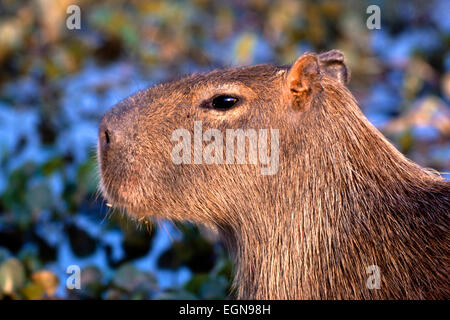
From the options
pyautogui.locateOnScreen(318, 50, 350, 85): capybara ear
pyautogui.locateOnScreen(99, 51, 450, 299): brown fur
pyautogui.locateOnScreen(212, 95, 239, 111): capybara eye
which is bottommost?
pyautogui.locateOnScreen(99, 51, 450, 299): brown fur

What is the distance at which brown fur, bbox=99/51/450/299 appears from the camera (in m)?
2.53

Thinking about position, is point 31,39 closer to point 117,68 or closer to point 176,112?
point 117,68

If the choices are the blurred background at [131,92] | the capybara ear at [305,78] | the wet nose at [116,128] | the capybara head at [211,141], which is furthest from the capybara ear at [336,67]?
the wet nose at [116,128]

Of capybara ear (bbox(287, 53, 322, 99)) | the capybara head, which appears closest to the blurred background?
the capybara head

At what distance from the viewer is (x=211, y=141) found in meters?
2.70

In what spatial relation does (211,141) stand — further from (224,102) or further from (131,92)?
(131,92)

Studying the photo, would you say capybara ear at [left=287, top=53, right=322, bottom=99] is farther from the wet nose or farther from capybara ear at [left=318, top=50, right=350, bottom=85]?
the wet nose

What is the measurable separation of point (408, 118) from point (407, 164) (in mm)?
2508

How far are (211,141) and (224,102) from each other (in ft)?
0.60

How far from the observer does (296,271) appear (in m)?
2.60

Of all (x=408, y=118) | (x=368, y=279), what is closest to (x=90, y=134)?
(x=408, y=118)

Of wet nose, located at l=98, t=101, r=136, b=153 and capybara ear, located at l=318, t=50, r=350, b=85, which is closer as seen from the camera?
wet nose, located at l=98, t=101, r=136, b=153

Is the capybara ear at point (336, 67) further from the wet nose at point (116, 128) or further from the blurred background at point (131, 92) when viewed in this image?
the wet nose at point (116, 128)

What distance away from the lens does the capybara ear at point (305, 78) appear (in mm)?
2645
